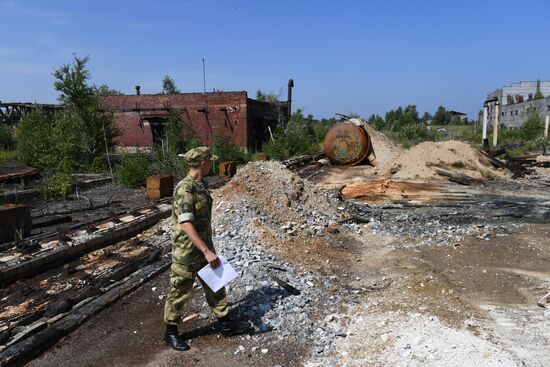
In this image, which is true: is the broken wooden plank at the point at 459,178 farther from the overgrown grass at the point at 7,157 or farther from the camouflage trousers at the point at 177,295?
the overgrown grass at the point at 7,157

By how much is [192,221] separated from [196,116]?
2233 cm

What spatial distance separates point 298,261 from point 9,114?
82.0ft

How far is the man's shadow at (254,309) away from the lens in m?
4.29

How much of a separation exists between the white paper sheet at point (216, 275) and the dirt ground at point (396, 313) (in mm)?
626

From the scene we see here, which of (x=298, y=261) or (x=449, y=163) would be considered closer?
(x=298, y=261)

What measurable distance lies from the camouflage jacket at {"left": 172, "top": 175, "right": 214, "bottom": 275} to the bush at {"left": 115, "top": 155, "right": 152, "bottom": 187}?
985 cm

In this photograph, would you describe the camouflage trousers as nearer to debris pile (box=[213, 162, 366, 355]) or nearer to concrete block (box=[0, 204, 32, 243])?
debris pile (box=[213, 162, 366, 355])

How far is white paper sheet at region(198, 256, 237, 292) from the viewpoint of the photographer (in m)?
3.84

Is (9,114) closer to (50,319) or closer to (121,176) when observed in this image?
(121,176)

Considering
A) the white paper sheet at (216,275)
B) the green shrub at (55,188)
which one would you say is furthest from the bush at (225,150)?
the white paper sheet at (216,275)

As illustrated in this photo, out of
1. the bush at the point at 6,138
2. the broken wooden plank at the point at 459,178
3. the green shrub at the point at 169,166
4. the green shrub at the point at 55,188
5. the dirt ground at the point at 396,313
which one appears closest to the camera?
the dirt ground at the point at 396,313

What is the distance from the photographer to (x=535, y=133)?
31.0 m

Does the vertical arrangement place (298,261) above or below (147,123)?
below

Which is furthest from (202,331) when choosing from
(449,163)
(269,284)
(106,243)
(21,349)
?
(449,163)
